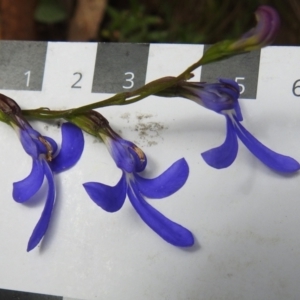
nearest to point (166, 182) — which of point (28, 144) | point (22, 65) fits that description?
point (28, 144)

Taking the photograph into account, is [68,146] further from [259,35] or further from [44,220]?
[259,35]

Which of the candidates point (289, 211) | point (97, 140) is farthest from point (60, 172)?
point (289, 211)

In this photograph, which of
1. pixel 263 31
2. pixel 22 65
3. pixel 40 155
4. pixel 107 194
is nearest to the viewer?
pixel 263 31

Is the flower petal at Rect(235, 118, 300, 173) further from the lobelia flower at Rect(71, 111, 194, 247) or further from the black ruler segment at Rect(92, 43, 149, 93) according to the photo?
the black ruler segment at Rect(92, 43, 149, 93)

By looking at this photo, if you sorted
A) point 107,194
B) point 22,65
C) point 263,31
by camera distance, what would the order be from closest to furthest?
point 263,31 → point 107,194 → point 22,65

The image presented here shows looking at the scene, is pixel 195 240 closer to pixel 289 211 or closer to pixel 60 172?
pixel 289 211

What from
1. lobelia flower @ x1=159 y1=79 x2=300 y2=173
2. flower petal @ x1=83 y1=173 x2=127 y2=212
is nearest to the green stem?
lobelia flower @ x1=159 y1=79 x2=300 y2=173

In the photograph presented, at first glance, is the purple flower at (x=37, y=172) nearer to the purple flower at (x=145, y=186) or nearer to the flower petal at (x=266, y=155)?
the purple flower at (x=145, y=186)
